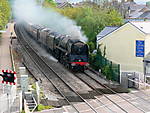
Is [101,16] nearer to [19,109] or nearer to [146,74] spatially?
[146,74]

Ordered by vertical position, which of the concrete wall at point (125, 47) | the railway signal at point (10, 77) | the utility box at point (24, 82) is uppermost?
the concrete wall at point (125, 47)

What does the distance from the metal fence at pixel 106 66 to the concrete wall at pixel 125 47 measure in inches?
39.3

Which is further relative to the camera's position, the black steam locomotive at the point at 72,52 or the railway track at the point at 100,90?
the black steam locomotive at the point at 72,52

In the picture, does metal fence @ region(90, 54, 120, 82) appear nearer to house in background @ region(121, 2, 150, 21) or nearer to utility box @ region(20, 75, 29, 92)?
utility box @ region(20, 75, 29, 92)

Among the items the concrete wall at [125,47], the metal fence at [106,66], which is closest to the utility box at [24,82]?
the metal fence at [106,66]

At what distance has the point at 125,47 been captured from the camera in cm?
2742

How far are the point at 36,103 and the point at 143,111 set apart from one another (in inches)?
238

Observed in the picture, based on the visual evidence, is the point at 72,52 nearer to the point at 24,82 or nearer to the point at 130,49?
the point at 130,49

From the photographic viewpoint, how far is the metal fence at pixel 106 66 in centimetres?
2559

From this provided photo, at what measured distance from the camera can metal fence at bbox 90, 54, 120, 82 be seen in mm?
25587

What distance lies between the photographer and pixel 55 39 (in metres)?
34.1

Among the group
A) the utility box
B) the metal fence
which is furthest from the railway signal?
the metal fence

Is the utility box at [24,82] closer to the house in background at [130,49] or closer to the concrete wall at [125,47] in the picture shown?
the house in background at [130,49]

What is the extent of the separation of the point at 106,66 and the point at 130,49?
2458 mm
